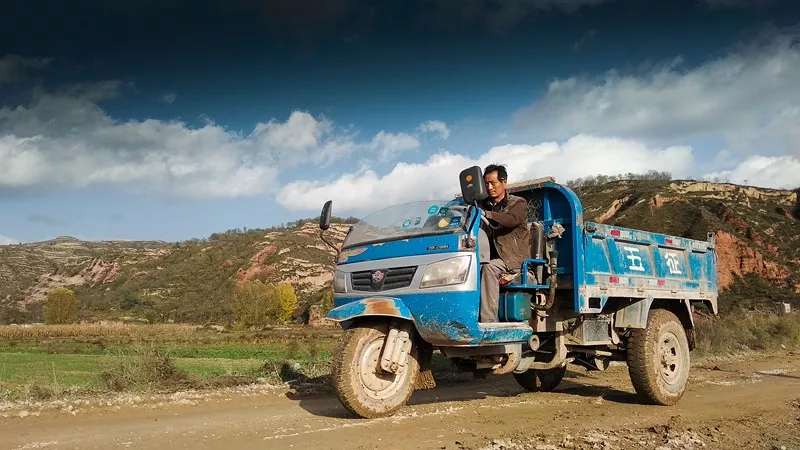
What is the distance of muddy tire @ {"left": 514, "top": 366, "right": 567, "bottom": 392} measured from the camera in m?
8.66

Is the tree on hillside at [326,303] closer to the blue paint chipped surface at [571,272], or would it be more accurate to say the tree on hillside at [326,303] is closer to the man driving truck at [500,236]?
the blue paint chipped surface at [571,272]

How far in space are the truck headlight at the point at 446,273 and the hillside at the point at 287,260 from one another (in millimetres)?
36792

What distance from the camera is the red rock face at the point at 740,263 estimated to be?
49000mm

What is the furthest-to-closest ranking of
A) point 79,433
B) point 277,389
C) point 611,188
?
point 611,188 → point 277,389 → point 79,433

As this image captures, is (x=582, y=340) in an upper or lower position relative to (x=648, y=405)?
upper

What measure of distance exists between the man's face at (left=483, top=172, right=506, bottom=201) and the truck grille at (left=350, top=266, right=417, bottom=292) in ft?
5.67

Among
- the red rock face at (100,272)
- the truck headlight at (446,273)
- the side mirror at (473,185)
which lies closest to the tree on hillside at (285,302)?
the red rock face at (100,272)

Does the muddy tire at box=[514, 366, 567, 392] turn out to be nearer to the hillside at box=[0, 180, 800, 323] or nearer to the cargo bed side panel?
the cargo bed side panel

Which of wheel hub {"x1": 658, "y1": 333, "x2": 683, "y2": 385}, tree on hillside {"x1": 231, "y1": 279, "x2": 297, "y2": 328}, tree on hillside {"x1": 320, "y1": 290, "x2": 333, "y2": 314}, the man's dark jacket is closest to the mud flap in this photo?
the man's dark jacket

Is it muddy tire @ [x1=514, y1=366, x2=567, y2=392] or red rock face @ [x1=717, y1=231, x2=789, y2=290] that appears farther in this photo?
red rock face @ [x1=717, y1=231, x2=789, y2=290]

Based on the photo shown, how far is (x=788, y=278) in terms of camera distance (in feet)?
157

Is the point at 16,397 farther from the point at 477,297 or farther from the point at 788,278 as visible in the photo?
the point at 788,278

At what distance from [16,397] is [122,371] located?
126 centimetres

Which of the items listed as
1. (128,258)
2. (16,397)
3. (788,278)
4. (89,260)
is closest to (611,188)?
(788,278)
